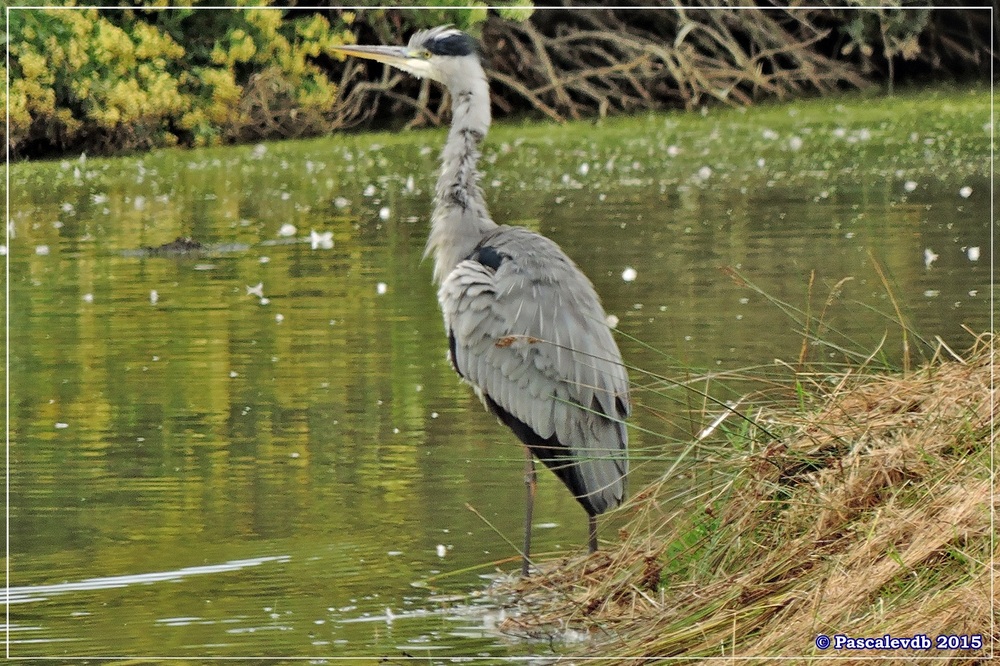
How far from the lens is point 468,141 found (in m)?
5.71

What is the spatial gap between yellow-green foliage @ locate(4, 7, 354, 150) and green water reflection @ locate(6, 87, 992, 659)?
1.26 feet

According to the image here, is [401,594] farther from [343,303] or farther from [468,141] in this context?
[343,303]

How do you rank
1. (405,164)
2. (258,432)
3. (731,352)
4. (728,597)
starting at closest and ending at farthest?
(728,597)
(258,432)
(731,352)
(405,164)

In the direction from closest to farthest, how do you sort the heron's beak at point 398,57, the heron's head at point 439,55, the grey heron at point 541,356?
the grey heron at point 541,356 < the heron's head at point 439,55 < the heron's beak at point 398,57

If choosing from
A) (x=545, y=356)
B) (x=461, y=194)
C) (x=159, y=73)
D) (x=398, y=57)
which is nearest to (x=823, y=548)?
(x=545, y=356)

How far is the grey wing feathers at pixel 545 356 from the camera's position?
5.07 meters

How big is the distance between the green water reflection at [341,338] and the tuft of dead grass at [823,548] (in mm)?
226

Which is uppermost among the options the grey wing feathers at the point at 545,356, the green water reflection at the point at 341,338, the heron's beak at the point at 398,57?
the heron's beak at the point at 398,57

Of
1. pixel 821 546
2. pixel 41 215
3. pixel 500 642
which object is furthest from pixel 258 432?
pixel 41 215

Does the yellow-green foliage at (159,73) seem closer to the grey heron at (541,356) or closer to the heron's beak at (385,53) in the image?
the heron's beak at (385,53)

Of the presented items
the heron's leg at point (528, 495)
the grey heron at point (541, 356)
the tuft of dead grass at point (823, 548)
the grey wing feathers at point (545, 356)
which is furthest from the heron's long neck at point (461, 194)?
the tuft of dead grass at point (823, 548)

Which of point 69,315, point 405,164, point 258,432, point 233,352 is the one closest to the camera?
point 258,432

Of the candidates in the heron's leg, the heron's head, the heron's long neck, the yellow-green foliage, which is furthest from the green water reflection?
the heron's head

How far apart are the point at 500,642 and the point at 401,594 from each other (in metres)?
0.44
